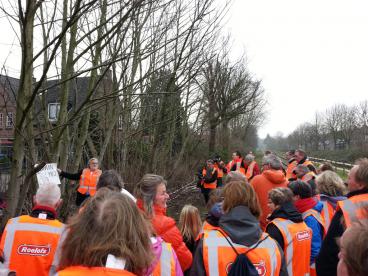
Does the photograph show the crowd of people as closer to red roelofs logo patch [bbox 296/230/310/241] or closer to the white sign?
red roelofs logo patch [bbox 296/230/310/241]

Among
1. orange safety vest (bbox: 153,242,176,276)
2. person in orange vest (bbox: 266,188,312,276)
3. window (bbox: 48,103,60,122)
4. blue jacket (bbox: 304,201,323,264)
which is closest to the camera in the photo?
orange safety vest (bbox: 153,242,176,276)

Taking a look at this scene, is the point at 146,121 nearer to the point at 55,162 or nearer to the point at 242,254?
the point at 55,162

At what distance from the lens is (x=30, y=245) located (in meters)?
2.92

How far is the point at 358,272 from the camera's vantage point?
4.73 ft

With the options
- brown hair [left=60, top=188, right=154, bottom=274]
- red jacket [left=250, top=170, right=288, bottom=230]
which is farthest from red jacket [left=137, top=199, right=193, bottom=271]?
red jacket [left=250, top=170, right=288, bottom=230]

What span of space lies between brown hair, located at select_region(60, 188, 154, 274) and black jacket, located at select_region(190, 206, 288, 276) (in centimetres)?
93

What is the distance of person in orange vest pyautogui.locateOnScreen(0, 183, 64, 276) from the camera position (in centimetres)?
290

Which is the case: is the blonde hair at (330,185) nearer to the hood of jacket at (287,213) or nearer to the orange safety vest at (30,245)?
the hood of jacket at (287,213)

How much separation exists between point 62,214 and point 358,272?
6.27m

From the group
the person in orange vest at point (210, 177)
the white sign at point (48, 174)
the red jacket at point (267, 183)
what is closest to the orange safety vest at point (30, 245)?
the white sign at point (48, 174)

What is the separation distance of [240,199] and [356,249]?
1.40 meters

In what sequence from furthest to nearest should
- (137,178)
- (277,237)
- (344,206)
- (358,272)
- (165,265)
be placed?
(137,178) < (277,237) < (344,206) < (165,265) < (358,272)

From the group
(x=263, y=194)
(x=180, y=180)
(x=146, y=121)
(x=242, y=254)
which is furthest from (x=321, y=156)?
(x=242, y=254)

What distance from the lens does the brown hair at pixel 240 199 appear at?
9.31 feet
